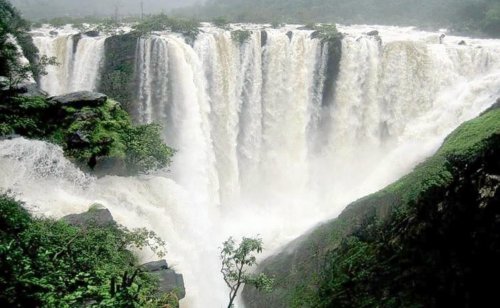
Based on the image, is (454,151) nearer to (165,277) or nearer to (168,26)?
(165,277)

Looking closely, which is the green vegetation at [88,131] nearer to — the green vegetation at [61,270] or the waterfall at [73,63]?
the waterfall at [73,63]

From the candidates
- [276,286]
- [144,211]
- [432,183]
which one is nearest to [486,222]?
[432,183]

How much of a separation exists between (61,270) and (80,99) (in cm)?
1121

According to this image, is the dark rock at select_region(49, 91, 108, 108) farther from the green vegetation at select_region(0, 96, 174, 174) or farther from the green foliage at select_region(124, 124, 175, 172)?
the green foliage at select_region(124, 124, 175, 172)

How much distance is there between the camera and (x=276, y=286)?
1137 centimetres

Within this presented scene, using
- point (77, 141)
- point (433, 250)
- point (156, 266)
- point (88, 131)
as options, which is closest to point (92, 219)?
point (156, 266)

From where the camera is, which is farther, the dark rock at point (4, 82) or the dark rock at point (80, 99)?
the dark rock at point (80, 99)

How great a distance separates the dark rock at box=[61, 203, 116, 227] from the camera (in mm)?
10507

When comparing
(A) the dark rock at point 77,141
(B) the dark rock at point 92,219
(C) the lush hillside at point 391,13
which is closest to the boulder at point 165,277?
(B) the dark rock at point 92,219

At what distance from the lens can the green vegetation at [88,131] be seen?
1471 centimetres

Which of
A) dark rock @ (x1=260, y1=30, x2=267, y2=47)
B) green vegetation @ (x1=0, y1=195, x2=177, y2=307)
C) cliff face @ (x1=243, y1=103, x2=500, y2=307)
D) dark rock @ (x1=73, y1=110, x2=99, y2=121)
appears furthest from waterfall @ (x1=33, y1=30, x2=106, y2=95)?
cliff face @ (x1=243, y1=103, x2=500, y2=307)

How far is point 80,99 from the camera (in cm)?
1612

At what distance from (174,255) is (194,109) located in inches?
392

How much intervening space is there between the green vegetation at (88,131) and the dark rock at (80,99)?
125 mm
